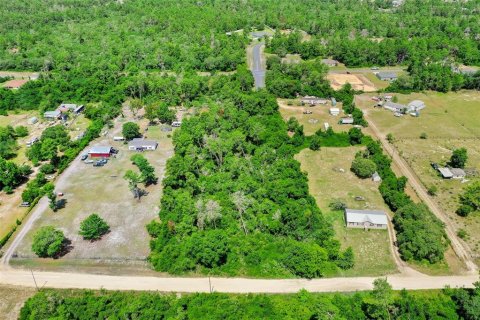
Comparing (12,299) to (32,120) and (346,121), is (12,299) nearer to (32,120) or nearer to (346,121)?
(32,120)

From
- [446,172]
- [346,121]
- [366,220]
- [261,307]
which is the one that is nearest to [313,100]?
[346,121]

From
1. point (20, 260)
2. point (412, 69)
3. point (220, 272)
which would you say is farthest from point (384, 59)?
point (20, 260)

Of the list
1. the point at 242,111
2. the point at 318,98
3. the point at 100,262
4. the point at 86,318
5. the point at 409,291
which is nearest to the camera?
the point at 86,318

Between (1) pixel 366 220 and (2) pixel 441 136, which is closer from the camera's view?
(1) pixel 366 220

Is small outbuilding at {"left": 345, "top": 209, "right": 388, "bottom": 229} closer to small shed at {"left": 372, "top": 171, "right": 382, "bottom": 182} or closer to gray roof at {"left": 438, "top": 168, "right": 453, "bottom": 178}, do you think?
small shed at {"left": 372, "top": 171, "right": 382, "bottom": 182}

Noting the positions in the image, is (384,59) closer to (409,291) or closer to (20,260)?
(409,291)

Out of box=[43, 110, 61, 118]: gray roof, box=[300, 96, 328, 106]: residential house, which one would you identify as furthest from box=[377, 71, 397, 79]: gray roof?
box=[43, 110, 61, 118]: gray roof

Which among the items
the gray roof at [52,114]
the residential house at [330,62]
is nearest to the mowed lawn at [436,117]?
the residential house at [330,62]
